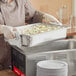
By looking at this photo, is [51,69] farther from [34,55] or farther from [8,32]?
[8,32]

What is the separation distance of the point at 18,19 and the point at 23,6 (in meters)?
0.12

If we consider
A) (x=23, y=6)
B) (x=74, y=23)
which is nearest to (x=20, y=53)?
(x=23, y=6)

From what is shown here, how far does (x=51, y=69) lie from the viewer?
1.04 metres

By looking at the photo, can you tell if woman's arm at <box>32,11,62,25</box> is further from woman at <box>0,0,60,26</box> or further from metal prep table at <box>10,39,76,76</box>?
metal prep table at <box>10,39,76,76</box>

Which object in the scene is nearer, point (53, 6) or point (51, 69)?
point (51, 69)

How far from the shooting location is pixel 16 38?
3.81ft

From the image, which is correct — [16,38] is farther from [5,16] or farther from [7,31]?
[5,16]

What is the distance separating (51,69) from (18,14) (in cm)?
69

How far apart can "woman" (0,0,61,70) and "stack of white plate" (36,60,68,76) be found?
543 mm

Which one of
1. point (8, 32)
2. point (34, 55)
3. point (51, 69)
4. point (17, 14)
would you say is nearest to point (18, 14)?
point (17, 14)

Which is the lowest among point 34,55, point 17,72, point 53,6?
point 17,72

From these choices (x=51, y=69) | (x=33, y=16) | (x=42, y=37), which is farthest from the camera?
(x=33, y=16)

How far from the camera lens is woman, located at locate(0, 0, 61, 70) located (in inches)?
60.3

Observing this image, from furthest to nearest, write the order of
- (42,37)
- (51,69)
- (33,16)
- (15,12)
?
(33,16)
(15,12)
(42,37)
(51,69)
